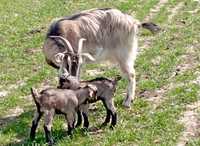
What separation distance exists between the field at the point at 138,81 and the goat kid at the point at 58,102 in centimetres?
28

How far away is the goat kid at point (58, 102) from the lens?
9750 millimetres

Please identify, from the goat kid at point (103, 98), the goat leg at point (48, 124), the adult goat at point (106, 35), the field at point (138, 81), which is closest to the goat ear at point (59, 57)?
the goat kid at point (103, 98)

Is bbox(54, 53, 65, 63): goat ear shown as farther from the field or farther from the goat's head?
the field

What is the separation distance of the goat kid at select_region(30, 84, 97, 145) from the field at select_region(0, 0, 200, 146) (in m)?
0.28

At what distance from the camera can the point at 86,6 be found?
23797 millimetres

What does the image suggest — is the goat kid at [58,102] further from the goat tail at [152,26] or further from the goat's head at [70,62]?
the goat tail at [152,26]

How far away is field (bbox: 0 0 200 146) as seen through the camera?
1013 cm

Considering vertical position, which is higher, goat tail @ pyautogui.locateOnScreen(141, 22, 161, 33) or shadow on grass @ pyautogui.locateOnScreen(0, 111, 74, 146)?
goat tail @ pyautogui.locateOnScreen(141, 22, 161, 33)

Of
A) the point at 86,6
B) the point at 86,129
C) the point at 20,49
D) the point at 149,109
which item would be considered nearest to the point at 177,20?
the point at 86,6

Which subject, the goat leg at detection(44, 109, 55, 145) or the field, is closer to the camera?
the goat leg at detection(44, 109, 55, 145)

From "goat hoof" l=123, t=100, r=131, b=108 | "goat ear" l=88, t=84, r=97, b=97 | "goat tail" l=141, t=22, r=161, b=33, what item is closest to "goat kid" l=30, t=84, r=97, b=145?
"goat ear" l=88, t=84, r=97, b=97

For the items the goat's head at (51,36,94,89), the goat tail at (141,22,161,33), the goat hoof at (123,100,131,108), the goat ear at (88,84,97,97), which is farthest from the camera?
the goat tail at (141,22,161,33)

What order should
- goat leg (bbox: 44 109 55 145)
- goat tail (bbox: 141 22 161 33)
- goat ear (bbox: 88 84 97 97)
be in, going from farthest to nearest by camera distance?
goat tail (bbox: 141 22 161 33) → goat ear (bbox: 88 84 97 97) → goat leg (bbox: 44 109 55 145)

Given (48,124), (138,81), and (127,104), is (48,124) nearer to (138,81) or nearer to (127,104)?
(127,104)
